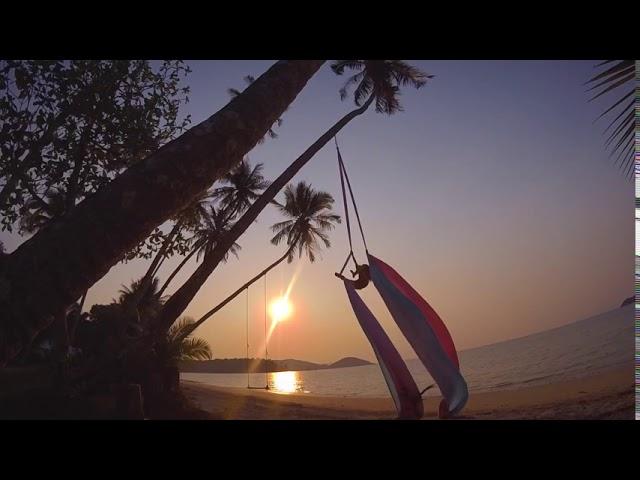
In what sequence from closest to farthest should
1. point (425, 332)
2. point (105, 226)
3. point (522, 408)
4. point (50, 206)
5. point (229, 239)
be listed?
1. point (105, 226)
2. point (229, 239)
3. point (425, 332)
4. point (50, 206)
5. point (522, 408)

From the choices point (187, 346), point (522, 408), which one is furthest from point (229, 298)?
point (522, 408)

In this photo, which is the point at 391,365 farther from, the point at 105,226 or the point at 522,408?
the point at 522,408

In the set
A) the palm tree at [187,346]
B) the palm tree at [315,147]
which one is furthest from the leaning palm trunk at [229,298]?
→ the palm tree at [315,147]

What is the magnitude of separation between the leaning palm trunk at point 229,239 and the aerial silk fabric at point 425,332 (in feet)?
4.88

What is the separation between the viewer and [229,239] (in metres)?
4.54

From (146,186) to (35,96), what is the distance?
4044 millimetres

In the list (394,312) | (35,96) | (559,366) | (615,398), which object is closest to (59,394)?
(35,96)

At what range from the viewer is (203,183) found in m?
2.28

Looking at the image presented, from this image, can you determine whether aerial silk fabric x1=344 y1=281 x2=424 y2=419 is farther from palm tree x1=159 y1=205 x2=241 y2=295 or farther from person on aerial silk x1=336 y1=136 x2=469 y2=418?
palm tree x1=159 y1=205 x2=241 y2=295

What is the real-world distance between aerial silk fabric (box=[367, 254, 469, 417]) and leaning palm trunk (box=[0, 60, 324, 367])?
3.52 m

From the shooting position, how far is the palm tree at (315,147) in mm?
3297

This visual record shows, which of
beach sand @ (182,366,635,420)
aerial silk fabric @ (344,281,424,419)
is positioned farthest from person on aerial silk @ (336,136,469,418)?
beach sand @ (182,366,635,420)

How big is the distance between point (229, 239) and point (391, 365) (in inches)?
90.4
